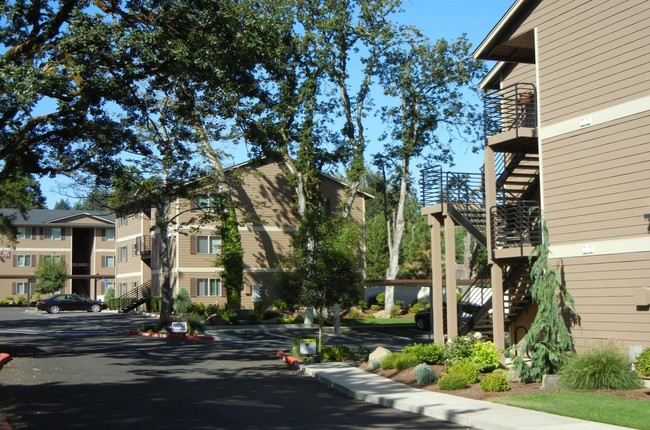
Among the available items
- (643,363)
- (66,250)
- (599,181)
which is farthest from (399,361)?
(66,250)

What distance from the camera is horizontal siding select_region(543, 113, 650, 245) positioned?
1619 centimetres

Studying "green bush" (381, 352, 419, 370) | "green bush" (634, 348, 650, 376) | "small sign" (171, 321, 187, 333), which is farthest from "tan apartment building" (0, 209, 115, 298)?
"green bush" (634, 348, 650, 376)

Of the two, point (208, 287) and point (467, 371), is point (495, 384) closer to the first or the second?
point (467, 371)

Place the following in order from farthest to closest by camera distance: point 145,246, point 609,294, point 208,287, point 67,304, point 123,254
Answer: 1. point 123,254
2. point 67,304
3. point 145,246
4. point 208,287
5. point 609,294

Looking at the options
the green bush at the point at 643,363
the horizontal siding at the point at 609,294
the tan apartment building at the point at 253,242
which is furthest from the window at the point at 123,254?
the green bush at the point at 643,363

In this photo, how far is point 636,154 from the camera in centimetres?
1627

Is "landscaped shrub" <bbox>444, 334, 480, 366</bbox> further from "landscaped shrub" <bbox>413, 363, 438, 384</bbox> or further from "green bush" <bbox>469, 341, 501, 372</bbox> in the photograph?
"landscaped shrub" <bbox>413, 363, 438, 384</bbox>

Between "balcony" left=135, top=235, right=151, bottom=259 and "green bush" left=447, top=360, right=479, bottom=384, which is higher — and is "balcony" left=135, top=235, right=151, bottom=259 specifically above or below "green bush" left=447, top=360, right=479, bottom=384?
above

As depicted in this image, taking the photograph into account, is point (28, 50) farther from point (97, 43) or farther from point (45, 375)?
point (45, 375)

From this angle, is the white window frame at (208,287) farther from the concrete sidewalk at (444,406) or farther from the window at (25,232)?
the window at (25,232)

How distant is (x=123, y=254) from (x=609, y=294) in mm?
55055

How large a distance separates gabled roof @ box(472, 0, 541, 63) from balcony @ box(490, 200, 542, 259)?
14.2ft

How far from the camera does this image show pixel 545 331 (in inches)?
647

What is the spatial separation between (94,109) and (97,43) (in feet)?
8.53
